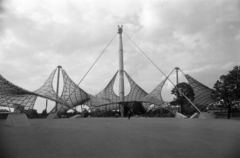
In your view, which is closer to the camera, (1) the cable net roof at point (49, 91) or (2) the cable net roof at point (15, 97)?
(2) the cable net roof at point (15, 97)

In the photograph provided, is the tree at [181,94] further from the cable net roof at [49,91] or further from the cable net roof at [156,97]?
the cable net roof at [49,91]

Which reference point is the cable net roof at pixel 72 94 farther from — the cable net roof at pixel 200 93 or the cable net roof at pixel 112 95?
the cable net roof at pixel 200 93

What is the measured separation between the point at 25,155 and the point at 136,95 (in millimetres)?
43745

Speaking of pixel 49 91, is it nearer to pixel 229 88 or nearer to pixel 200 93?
pixel 200 93

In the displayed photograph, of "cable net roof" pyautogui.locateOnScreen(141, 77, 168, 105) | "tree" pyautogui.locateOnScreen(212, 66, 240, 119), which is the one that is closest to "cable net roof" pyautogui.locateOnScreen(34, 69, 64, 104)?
"cable net roof" pyautogui.locateOnScreen(141, 77, 168, 105)

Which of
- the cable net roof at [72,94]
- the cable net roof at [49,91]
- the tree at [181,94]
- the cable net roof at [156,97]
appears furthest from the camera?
→ the cable net roof at [72,94]

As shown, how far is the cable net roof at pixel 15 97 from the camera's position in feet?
126

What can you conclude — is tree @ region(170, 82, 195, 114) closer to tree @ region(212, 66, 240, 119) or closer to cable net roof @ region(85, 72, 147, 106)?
tree @ region(212, 66, 240, 119)

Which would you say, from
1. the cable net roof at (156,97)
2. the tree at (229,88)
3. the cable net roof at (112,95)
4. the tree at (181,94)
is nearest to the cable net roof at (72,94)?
the cable net roof at (112,95)

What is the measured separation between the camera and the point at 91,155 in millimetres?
3881

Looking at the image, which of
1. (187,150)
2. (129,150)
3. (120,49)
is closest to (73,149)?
(129,150)

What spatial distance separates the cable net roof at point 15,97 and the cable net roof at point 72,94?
725cm

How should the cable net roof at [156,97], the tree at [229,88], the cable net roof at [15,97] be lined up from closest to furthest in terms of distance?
1. the tree at [229,88]
2. the cable net roof at [15,97]
3. the cable net roof at [156,97]

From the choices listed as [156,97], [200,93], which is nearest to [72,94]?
[156,97]
